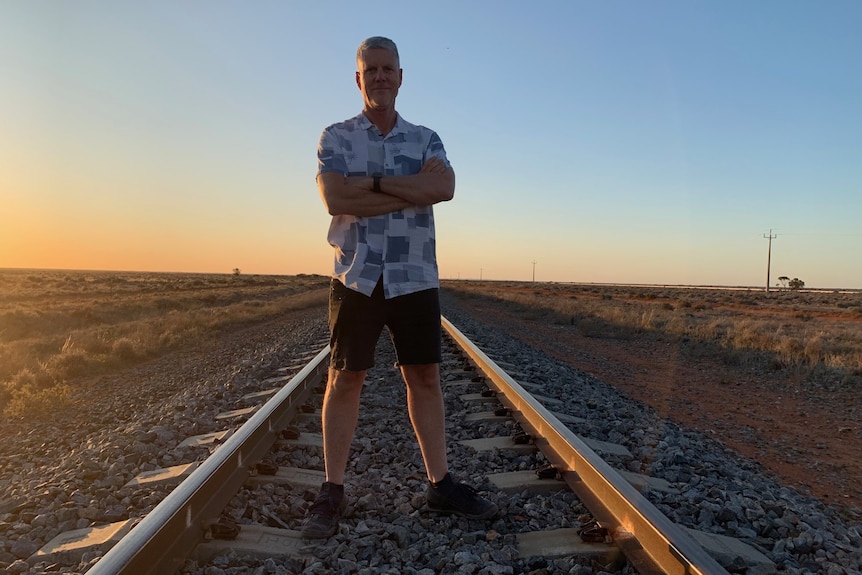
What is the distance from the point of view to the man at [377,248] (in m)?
2.62

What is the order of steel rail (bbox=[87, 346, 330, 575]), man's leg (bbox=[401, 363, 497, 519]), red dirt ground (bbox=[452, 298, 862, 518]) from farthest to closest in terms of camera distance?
red dirt ground (bbox=[452, 298, 862, 518]) < man's leg (bbox=[401, 363, 497, 519]) < steel rail (bbox=[87, 346, 330, 575])

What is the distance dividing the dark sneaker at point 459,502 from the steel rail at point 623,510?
439 millimetres

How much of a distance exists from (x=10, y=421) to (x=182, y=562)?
4798 millimetres

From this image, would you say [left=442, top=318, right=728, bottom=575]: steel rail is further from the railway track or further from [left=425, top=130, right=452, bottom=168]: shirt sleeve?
[left=425, top=130, right=452, bottom=168]: shirt sleeve

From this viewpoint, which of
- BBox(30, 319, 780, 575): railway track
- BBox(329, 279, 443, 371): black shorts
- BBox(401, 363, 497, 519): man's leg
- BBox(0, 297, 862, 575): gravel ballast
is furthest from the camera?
BBox(401, 363, 497, 519): man's leg

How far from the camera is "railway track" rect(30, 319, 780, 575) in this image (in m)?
2.20

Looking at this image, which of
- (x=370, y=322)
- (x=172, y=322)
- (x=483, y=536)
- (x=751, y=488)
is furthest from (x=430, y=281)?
(x=172, y=322)

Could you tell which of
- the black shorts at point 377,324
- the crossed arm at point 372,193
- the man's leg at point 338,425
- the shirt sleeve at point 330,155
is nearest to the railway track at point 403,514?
the man's leg at point 338,425

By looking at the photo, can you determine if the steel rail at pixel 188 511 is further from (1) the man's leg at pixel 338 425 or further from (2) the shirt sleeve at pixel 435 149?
(2) the shirt sleeve at pixel 435 149

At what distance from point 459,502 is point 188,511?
44.2 inches

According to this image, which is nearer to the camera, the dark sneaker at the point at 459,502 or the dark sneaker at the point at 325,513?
the dark sneaker at the point at 325,513

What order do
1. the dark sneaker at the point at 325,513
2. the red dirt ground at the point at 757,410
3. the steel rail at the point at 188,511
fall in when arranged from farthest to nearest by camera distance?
the red dirt ground at the point at 757,410 → the dark sneaker at the point at 325,513 → the steel rail at the point at 188,511

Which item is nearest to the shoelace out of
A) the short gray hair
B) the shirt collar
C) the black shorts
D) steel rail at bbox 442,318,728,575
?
the black shorts

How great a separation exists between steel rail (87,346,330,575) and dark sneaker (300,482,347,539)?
15.7 inches
